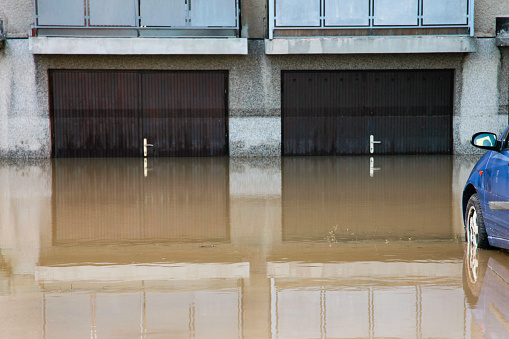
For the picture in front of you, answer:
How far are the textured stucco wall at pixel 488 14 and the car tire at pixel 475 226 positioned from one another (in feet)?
44.3

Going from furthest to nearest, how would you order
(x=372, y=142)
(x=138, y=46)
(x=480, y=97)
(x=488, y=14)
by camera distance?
1. (x=372, y=142)
2. (x=480, y=97)
3. (x=488, y=14)
4. (x=138, y=46)

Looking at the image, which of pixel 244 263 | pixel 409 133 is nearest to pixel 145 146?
pixel 409 133

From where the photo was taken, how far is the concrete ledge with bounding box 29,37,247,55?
61.9 ft

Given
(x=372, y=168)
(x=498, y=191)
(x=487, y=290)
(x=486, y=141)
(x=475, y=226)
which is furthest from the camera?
(x=372, y=168)

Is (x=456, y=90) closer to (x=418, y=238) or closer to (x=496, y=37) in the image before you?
(x=496, y=37)

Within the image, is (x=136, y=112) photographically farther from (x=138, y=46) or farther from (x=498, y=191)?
(x=498, y=191)

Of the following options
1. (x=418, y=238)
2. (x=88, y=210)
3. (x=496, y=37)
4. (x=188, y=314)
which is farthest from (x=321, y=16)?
(x=188, y=314)

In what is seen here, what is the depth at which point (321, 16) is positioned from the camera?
63.3 feet

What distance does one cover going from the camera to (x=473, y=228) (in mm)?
7387

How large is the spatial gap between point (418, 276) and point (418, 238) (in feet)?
6.11

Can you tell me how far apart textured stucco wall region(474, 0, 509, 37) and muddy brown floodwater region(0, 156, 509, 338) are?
8.45 meters

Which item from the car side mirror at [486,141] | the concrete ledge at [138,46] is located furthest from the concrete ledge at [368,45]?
the car side mirror at [486,141]

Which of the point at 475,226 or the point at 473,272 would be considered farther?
the point at 475,226

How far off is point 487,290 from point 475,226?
1.67 metres
